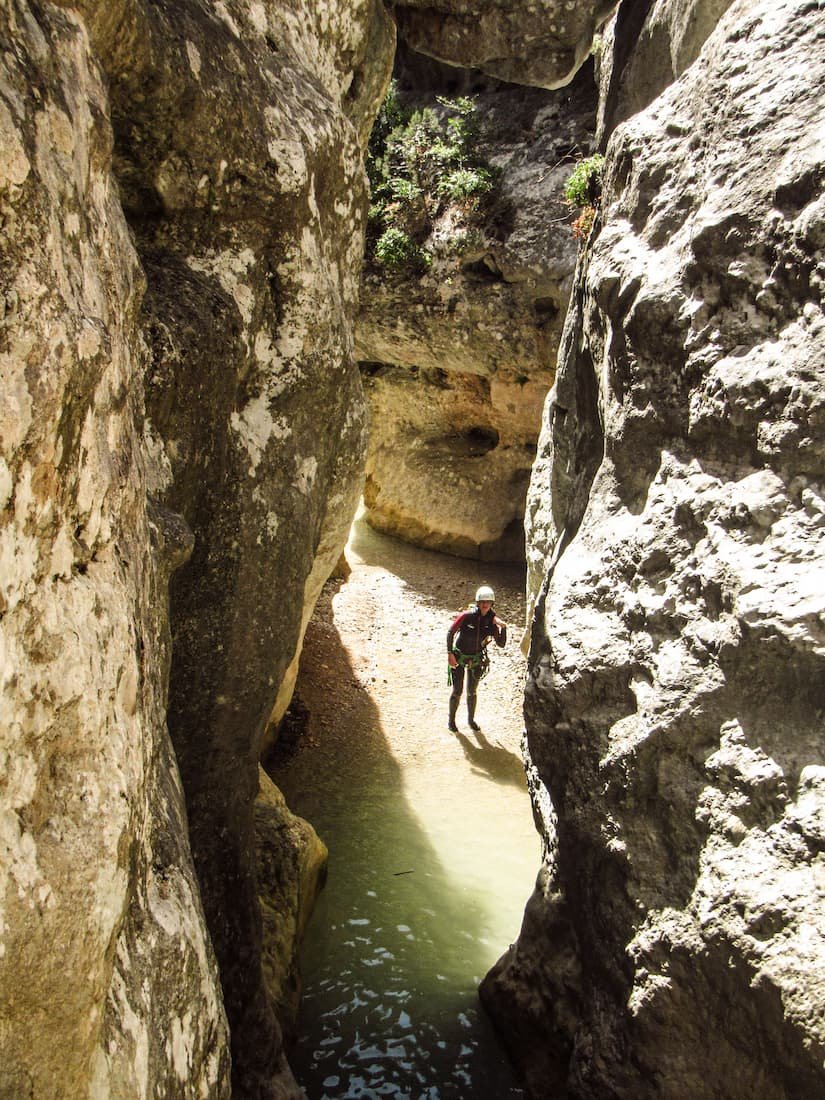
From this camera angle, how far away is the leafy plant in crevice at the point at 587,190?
677 centimetres

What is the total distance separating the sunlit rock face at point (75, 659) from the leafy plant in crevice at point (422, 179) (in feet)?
27.2

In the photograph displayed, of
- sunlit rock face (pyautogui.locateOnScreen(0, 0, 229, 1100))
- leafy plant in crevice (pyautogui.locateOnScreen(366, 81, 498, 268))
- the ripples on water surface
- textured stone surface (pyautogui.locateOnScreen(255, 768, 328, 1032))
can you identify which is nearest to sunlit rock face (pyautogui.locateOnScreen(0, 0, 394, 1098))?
sunlit rock face (pyautogui.locateOnScreen(0, 0, 229, 1100))

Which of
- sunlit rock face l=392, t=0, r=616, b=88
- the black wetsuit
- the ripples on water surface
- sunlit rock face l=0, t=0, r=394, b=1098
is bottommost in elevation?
the ripples on water surface

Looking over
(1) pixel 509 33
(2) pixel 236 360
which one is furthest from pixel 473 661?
(1) pixel 509 33

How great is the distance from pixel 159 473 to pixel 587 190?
4819 millimetres

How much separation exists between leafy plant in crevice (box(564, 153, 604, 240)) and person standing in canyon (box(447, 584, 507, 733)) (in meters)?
3.44

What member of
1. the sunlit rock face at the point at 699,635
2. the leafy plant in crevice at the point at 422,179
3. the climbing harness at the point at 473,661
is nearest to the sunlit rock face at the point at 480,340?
the leafy plant in crevice at the point at 422,179

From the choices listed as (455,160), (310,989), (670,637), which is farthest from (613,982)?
(455,160)

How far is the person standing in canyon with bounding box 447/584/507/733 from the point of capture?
28.4ft

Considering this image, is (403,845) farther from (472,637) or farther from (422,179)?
(422,179)

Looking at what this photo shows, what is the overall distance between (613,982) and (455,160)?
1002 centimetres

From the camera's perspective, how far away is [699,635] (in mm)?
3684

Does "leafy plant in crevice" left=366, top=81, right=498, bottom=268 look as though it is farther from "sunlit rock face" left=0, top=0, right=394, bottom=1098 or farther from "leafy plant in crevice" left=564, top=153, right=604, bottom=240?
"sunlit rock face" left=0, top=0, right=394, bottom=1098

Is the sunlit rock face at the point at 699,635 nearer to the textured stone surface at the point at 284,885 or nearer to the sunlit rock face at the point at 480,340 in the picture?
the textured stone surface at the point at 284,885
